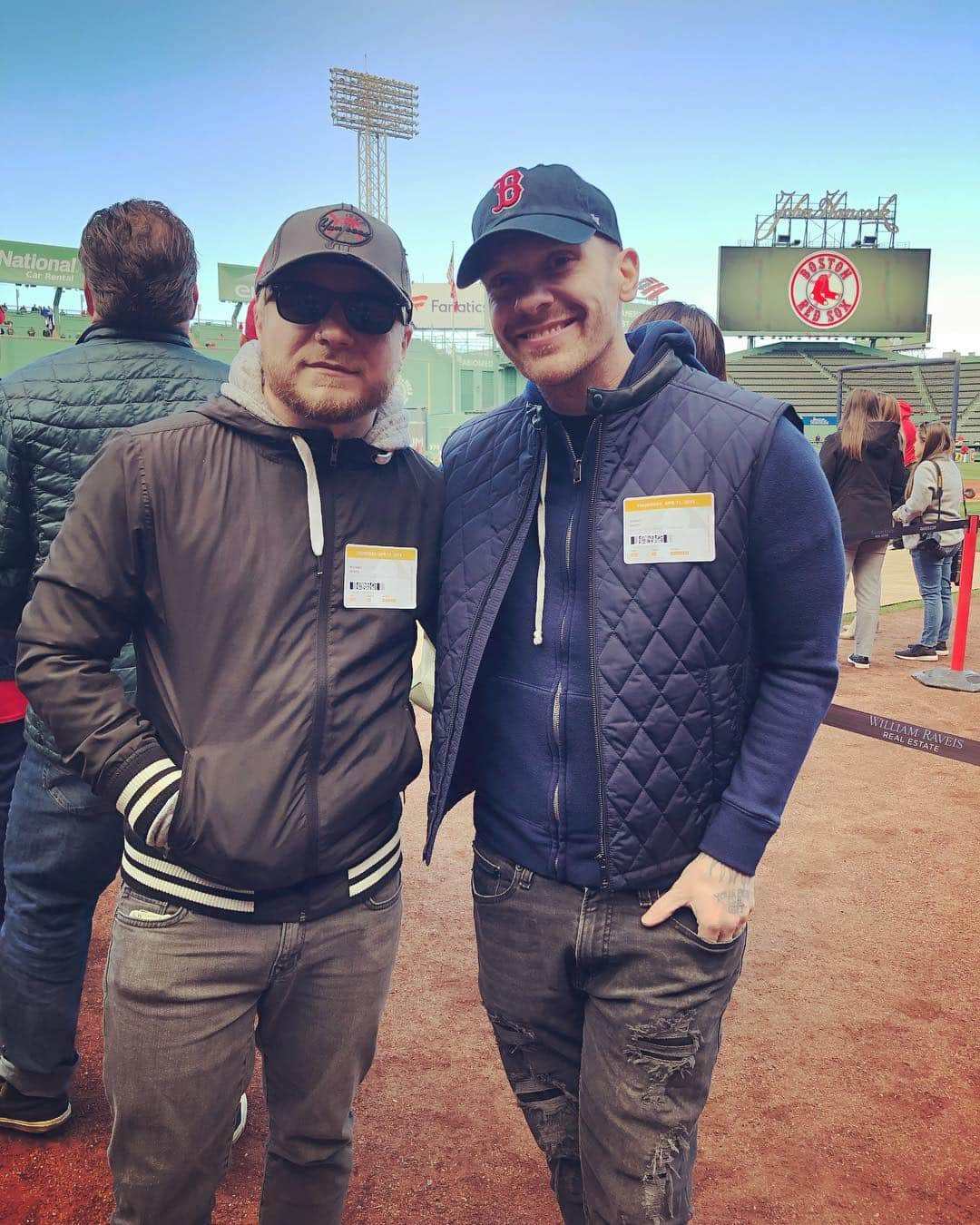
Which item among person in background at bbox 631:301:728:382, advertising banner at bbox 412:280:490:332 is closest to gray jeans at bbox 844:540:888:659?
person in background at bbox 631:301:728:382

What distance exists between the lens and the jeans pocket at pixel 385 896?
5.88 ft

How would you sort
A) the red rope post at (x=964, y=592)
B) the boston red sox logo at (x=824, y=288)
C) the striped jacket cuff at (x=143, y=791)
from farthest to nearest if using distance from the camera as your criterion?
the boston red sox logo at (x=824, y=288)
the red rope post at (x=964, y=592)
the striped jacket cuff at (x=143, y=791)

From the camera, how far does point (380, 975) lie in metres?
1.82

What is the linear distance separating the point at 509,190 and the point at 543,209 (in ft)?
0.34

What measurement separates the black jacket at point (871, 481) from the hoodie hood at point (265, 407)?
611 cm

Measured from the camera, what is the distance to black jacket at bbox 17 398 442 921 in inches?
62.9

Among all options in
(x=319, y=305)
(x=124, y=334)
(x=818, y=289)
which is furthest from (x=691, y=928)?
(x=818, y=289)

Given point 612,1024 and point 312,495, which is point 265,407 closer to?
point 312,495

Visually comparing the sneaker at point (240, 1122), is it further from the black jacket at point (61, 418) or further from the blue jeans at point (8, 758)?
the black jacket at point (61, 418)

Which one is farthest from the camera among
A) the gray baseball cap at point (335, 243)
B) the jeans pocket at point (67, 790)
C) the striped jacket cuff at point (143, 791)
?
the jeans pocket at point (67, 790)

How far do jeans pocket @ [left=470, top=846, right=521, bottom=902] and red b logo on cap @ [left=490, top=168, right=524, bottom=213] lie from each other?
1289 millimetres

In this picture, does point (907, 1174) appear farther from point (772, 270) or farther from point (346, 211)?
point (772, 270)

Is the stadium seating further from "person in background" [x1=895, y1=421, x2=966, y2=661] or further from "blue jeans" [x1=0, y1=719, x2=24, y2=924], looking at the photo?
"blue jeans" [x1=0, y1=719, x2=24, y2=924]

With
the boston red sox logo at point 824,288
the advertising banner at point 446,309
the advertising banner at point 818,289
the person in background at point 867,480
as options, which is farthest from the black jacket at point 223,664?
the advertising banner at point 446,309
